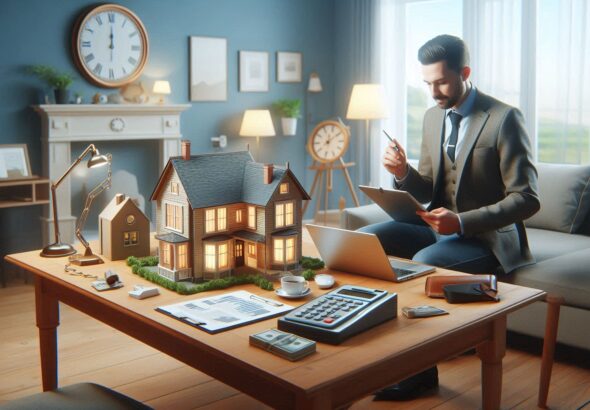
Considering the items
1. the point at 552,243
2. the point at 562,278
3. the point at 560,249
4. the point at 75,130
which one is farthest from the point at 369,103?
the point at 562,278

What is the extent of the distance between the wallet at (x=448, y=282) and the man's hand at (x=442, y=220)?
576mm

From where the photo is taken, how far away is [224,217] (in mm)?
2371

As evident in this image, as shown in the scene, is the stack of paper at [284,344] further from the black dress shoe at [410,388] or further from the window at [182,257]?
the black dress shoe at [410,388]

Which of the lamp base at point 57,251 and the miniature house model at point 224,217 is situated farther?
the lamp base at point 57,251

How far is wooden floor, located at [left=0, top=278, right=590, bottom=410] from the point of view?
8.87 feet

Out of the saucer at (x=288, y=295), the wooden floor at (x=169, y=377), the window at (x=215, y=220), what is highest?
the window at (x=215, y=220)

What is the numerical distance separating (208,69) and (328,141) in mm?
1216

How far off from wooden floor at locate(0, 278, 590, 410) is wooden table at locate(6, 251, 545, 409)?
1.82 ft

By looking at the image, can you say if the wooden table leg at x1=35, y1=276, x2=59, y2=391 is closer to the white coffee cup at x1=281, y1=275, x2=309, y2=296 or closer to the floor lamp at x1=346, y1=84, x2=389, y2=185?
the white coffee cup at x1=281, y1=275, x2=309, y2=296

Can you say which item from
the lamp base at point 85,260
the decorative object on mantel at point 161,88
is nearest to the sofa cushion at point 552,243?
the lamp base at point 85,260

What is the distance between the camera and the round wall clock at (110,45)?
216 inches

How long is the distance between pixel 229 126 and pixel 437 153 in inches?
139

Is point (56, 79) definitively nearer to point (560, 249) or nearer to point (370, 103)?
point (370, 103)

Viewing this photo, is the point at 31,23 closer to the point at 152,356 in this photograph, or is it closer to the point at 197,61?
the point at 197,61
